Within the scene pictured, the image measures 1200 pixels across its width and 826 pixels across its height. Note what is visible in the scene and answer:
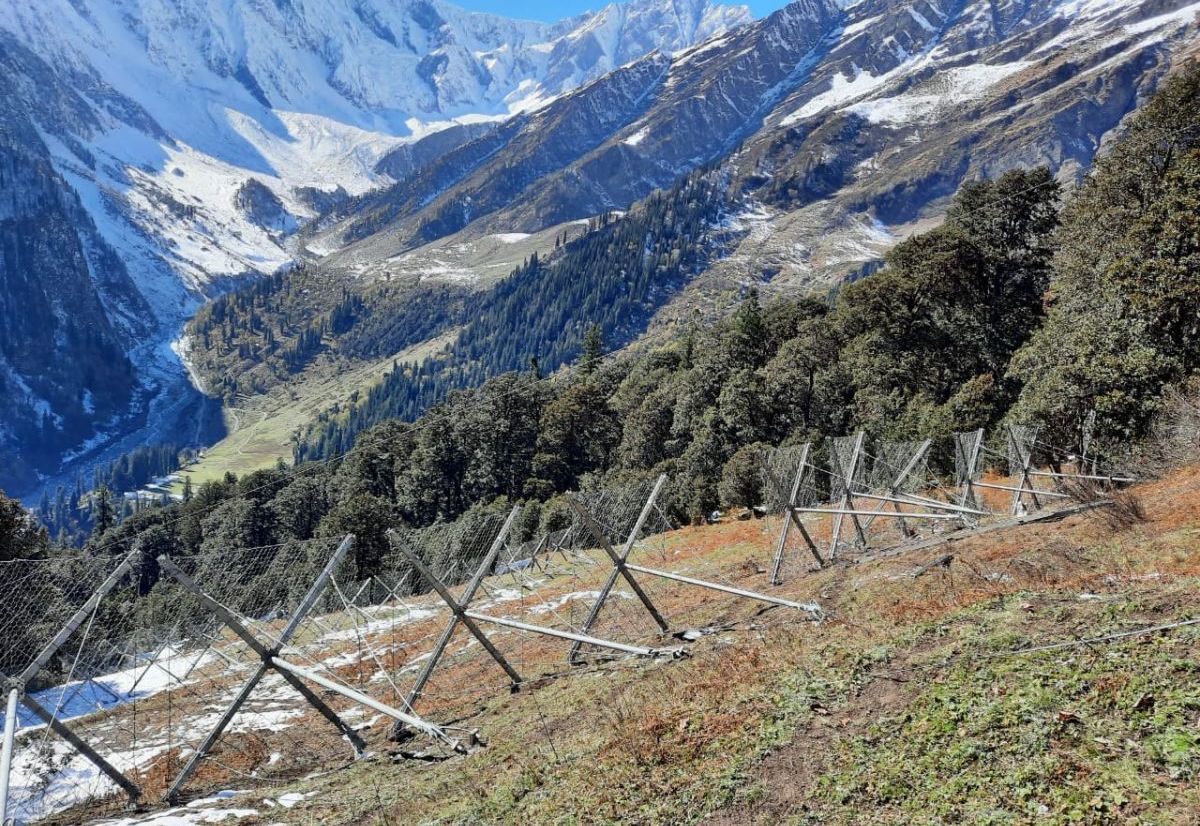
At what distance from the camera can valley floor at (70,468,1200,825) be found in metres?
6.96

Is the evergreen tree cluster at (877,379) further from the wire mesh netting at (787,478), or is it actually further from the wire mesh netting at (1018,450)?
the wire mesh netting at (1018,450)

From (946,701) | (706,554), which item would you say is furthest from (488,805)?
(706,554)

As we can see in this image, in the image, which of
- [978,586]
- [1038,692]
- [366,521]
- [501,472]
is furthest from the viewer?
[501,472]

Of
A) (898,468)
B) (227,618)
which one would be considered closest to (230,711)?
(227,618)

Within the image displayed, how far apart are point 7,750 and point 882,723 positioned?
12.4m

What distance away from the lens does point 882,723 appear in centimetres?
868

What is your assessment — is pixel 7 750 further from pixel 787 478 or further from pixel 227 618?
pixel 787 478

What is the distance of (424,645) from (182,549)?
93.7 m

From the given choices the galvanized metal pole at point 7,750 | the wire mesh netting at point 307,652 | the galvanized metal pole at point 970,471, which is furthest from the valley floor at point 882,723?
the galvanized metal pole at point 970,471

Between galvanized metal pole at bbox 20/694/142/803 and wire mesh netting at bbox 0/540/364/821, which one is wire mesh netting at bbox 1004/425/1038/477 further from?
galvanized metal pole at bbox 20/694/142/803

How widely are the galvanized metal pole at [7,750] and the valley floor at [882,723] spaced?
2.17m

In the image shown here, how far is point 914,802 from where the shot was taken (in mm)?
7031

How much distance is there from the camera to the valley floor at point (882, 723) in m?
6.96

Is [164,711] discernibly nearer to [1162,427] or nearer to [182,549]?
[1162,427]
